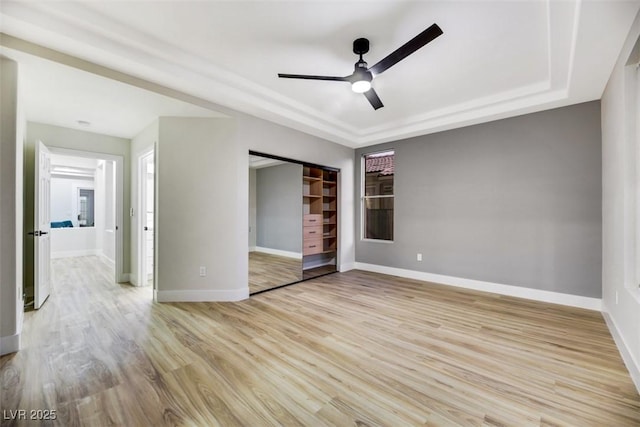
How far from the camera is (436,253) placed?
14.8ft

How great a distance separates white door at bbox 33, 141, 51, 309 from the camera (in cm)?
319

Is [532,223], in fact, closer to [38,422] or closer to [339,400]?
[339,400]

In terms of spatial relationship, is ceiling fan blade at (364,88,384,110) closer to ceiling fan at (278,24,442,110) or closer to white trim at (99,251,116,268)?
ceiling fan at (278,24,442,110)

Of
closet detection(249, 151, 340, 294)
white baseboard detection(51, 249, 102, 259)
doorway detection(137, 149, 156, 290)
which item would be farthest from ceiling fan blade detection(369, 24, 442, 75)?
white baseboard detection(51, 249, 102, 259)

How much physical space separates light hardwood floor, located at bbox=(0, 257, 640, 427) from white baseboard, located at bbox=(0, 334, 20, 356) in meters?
0.07

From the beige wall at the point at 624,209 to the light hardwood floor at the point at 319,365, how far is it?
23 centimetres

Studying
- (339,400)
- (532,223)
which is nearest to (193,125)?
(339,400)

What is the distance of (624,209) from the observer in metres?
2.26

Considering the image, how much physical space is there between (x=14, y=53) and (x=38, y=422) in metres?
2.69

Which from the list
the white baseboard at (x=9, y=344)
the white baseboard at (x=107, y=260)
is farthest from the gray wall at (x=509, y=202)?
the white baseboard at (x=107, y=260)

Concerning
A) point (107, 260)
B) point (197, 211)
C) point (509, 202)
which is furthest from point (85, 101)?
Result: point (509, 202)

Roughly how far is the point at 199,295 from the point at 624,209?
14.9 feet

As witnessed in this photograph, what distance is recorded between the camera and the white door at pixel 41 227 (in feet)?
10.5

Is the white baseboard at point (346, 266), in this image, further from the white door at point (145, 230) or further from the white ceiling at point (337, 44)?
the white door at point (145, 230)
